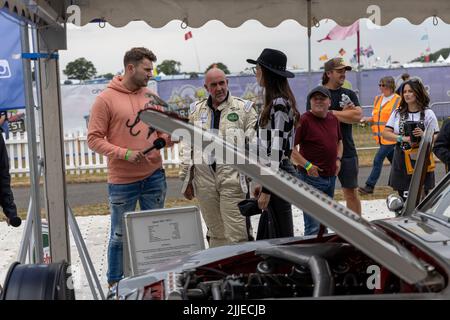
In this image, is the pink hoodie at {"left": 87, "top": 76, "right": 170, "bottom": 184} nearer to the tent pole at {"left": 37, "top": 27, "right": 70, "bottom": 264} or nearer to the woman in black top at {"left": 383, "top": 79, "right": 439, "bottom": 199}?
the tent pole at {"left": 37, "top": 27, "right": 70, "bottom": 264}

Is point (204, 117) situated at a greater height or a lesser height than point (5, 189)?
greater

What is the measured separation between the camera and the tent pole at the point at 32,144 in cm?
429

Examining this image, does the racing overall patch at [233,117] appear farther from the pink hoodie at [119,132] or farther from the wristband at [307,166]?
the wristband at [307,166]

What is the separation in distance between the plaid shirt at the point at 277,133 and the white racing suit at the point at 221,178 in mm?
468

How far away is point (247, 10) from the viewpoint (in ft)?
19.0

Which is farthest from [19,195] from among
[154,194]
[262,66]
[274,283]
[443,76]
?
[443,76]

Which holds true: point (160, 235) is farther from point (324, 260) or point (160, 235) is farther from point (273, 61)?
point (324, 260)

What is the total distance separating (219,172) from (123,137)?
2.73 feet

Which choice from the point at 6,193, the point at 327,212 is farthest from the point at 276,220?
the point at 327,212

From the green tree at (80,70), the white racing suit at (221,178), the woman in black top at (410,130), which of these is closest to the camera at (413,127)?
the woman in black top at (410,130)

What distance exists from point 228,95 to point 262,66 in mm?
647

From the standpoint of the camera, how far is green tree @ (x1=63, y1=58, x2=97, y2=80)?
108 feet

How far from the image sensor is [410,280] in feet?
7.00
